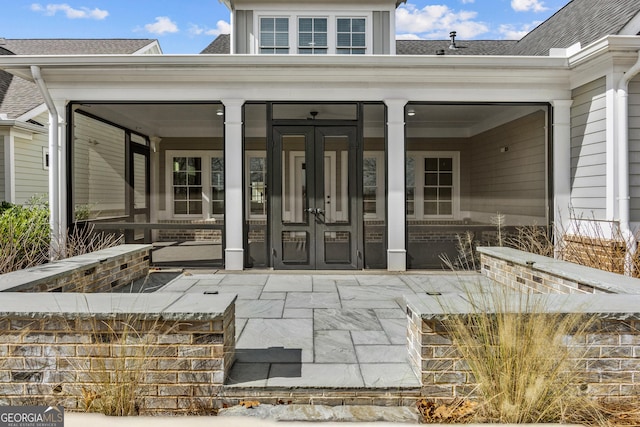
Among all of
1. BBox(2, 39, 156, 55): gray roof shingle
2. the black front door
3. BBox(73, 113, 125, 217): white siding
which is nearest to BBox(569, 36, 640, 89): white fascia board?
the black front door

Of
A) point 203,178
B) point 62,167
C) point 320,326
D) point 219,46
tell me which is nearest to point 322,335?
point 320,326

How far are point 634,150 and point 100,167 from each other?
9586 mm

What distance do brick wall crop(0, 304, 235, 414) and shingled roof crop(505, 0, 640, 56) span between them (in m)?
7.42

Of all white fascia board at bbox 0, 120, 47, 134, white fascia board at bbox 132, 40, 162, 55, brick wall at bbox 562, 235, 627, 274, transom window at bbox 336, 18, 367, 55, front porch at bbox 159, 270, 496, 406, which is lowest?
front porch at bbox 159, 270, 496, 406

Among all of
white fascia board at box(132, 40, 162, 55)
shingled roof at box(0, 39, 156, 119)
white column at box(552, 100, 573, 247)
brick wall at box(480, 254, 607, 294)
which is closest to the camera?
brick wall at box(480, 254, 607, 294)

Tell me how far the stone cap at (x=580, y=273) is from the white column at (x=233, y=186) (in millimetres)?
3766

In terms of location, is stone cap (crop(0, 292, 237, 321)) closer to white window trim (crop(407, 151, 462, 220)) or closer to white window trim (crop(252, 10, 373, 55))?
white window trim (crop(407, 151, 462, 220))

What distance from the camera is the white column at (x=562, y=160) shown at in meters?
6.23

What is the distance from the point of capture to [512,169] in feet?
26.0

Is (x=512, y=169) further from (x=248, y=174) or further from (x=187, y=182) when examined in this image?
(x=187, y=182)

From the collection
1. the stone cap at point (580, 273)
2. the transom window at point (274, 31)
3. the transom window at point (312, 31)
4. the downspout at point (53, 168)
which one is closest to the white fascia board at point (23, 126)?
the downspout at point (53, 168)

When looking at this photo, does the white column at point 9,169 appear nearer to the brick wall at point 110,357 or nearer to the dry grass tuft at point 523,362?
the brick wall at point 110,357

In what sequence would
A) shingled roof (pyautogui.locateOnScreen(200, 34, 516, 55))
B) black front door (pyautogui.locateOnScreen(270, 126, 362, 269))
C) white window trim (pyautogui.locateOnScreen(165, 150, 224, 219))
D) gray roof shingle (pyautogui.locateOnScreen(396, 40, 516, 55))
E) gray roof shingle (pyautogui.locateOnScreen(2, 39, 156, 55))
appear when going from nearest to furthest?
black front door (pyautogui.locateOnScreen(270, 126, 362, 269))
white window trim (pyautogui.locateOnScreen(165, 150, 224, 219))
shingled roof (pyautogui.locateOnScreen(200, 34, 516, 55))
gray roof shingle (pyautogui.locateOnScreen(396, 40, 516, 55))
gray roof shingle (pyautogui.locateOnScreen(2, 39, 156, 55))

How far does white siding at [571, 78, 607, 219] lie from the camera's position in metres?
5.53
